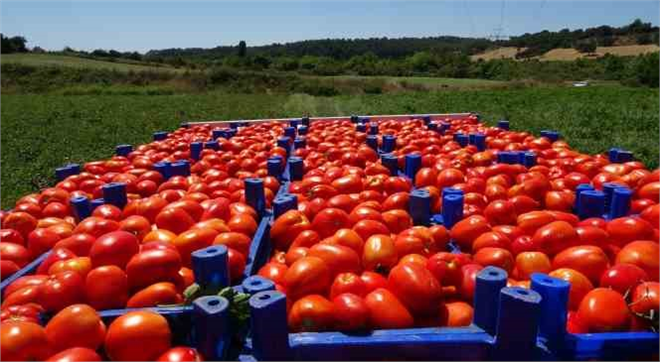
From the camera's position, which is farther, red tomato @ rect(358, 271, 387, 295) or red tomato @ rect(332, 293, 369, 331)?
red tomato @ rect(358, 271, 387, 295)

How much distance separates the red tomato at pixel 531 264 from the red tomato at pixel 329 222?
1036mm

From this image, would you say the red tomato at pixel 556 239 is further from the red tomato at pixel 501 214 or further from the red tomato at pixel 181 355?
the red tomato at pixel 181 355

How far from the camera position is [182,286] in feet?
7.48

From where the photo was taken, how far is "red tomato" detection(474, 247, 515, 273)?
2449 mm

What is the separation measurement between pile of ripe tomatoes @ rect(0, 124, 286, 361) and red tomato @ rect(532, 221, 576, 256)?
1.62m

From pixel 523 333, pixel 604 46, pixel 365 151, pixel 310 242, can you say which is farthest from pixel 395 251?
pixel 604 46

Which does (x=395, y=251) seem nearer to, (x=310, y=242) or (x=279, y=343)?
(x=310, y=242)

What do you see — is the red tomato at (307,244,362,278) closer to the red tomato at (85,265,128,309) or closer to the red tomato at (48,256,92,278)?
the red tomato at (85,265,128,309)

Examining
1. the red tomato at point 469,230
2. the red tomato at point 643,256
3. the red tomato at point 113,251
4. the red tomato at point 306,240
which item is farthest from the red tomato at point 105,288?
the red tomato at point 643,256

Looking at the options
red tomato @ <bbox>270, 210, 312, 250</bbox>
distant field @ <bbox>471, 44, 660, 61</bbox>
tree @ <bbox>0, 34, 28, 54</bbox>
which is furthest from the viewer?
distant field @ <bbox>471, 44, 660, 61</bbox>

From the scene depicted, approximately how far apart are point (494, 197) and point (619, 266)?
1425mm

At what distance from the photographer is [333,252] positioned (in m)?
2.35

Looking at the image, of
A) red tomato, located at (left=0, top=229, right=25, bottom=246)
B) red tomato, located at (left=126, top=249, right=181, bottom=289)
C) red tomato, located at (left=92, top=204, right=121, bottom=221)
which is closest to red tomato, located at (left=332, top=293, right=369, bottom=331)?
red tomato, located at (left=126, top=249, right=181, bottom=289)

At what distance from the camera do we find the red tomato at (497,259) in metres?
2.45
